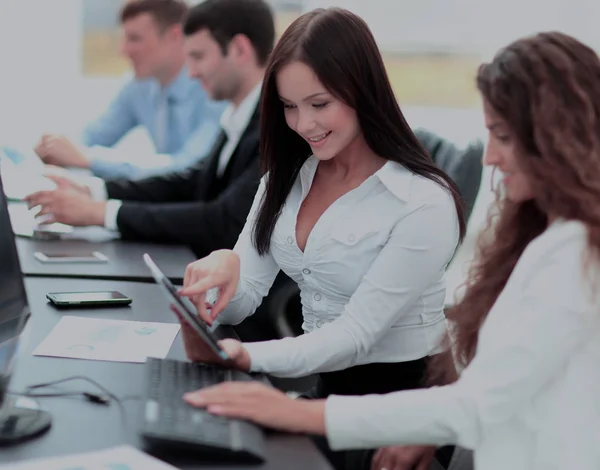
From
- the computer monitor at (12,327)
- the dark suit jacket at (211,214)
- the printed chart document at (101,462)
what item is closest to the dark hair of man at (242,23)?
the dark suit jacket at (211,214)

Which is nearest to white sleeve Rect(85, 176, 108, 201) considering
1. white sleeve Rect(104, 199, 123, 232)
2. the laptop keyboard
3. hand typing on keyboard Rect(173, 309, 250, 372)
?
white sleeve Rect(104, 199, 123, 232)

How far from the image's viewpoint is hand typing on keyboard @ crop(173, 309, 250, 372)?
1.30 m

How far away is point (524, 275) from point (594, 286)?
88mm

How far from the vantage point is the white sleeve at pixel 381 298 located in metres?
1.42

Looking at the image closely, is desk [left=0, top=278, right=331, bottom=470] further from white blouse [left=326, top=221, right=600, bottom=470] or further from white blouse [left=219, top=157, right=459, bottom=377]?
white blouse [left=219, top=157, right=459, bottom=377]

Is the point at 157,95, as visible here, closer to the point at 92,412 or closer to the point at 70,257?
the point at 70,257

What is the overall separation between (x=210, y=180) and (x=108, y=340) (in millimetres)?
1163

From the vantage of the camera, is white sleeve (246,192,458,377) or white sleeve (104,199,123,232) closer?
white sleeve (246,192,458,377)

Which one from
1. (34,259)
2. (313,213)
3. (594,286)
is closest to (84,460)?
(594,286)

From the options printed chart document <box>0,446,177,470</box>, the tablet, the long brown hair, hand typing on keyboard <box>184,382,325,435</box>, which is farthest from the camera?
the long brown hair

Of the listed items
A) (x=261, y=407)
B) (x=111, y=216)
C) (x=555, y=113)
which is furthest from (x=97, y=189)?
(x=555, y=113)

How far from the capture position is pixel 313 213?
5.50 feet

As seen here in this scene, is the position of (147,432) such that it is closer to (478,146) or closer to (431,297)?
(431,297)

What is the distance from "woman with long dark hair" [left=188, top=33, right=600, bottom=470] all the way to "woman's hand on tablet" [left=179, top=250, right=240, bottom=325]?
1.27 ft
